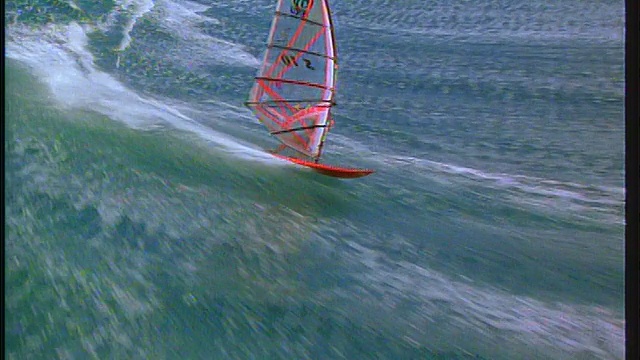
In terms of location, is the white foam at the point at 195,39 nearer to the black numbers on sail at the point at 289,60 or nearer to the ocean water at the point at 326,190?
the ocean water at the point at 326,190

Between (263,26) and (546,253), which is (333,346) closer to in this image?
(546,253)

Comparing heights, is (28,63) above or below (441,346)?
above

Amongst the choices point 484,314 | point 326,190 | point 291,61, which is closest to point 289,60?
point 291,61

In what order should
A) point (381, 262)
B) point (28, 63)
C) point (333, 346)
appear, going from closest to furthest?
point (333, 346) < point (381, 262) < point (28, 63)

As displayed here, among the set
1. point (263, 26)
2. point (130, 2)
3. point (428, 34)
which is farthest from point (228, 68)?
point (428, 34)

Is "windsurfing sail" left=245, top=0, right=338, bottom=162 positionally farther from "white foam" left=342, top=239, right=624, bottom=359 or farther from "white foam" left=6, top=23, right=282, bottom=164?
"white foam" left=342, top=239, right=624, bottom=359
